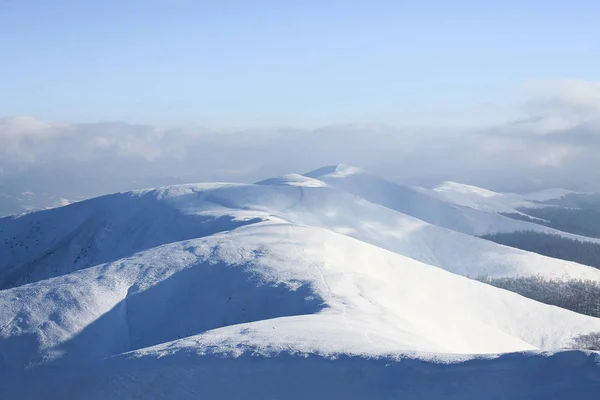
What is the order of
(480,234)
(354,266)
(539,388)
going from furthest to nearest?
1. (480,234)
2. (354,266)
3. (539,388)

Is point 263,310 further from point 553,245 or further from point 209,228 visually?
point 553,245

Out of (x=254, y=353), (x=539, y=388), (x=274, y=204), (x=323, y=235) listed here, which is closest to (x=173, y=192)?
(x=274, y=204)

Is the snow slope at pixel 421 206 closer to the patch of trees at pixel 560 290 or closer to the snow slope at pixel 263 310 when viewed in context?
the patch of trees at pixel 560 290

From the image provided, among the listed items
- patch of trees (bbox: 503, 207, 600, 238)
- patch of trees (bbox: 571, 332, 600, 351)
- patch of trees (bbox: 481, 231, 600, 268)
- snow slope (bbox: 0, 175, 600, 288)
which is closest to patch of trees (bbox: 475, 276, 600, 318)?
snow slope (bbox: 0, 175, 600, 288)

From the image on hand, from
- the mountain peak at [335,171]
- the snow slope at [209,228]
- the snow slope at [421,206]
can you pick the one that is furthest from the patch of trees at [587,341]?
the mountain peak at [335,171]

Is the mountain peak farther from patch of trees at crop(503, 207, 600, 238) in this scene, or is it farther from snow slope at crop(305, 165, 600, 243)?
patch of trees at crop(503, 207, 600, 238)

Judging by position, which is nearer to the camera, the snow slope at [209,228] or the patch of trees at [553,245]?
the snow slope at [209,228]

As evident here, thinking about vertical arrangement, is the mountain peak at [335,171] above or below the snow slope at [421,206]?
above

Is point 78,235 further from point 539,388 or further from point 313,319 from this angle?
point 539,388
